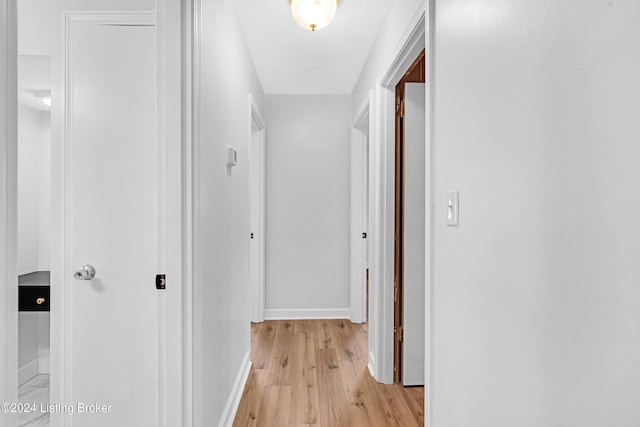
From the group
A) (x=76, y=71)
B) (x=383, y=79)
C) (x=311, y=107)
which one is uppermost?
(x=311, y=107)

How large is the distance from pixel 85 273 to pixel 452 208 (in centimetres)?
151

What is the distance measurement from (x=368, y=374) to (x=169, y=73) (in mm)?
2361

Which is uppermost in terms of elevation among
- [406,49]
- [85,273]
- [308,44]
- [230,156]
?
[308,44]

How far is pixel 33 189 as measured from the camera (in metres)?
2.50

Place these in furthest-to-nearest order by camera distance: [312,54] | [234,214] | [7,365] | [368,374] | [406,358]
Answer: [312,54]
[368,374]
[406,358]
[234,214]
[7,365]

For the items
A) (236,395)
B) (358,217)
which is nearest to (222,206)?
(236,395)

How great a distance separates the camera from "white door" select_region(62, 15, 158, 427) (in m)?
1.70

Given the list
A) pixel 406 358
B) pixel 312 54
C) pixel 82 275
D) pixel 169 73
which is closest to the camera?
pixel 169 73

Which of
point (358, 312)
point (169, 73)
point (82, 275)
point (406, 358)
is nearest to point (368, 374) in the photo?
point (406, 358)

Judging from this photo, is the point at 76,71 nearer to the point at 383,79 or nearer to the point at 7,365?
the point at 7,365

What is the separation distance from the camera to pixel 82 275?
1.67 m

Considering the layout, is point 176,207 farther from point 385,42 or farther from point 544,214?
point 385,42

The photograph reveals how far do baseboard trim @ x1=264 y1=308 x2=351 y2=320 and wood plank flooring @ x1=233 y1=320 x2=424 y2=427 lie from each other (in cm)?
51

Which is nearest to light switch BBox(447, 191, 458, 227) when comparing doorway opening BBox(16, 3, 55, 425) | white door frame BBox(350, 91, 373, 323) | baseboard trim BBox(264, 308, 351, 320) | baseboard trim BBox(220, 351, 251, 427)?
baseboard trim BBox(220, 351, 251, 427)
